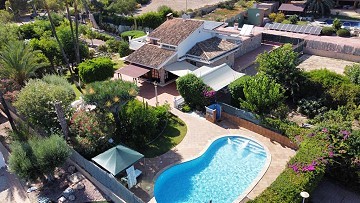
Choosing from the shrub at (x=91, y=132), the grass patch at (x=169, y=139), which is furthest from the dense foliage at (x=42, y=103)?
the grass patch at (x=169, y=139)

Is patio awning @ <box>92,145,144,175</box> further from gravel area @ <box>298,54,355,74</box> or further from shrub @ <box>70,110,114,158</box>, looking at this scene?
gravel area @ <box>298,54,355,74</box>

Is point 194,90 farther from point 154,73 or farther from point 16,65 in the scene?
point 16,65

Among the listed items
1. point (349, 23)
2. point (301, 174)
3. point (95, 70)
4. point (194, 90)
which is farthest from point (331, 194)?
point (349, 23)

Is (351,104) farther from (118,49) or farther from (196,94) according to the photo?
(118,49)

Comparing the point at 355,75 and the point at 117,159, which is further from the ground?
the point at 355,75

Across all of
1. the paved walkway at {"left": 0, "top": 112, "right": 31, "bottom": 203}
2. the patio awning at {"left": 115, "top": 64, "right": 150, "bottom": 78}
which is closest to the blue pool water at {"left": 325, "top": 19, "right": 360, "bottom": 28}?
the patio awning at {"left": 115, "top": 64, "right": 150, "bottom": 78}

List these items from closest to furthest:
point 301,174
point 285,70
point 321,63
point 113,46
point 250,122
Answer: point 301,174
point 250,122
point 285,70
point 321,63
point 113,46
